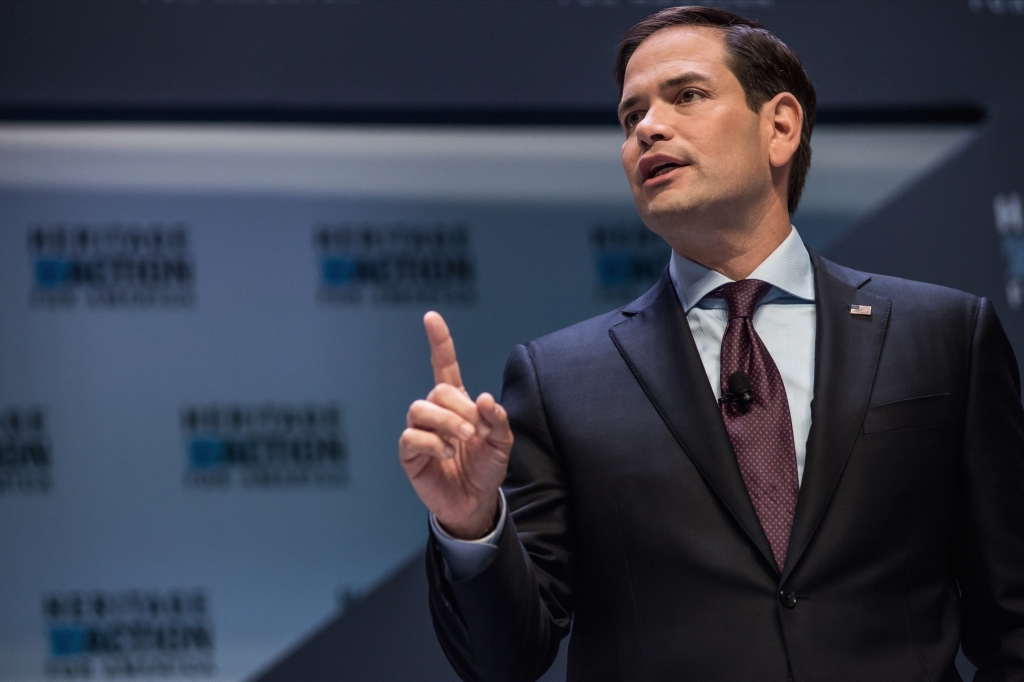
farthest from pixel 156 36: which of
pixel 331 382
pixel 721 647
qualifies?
pixel 721 647

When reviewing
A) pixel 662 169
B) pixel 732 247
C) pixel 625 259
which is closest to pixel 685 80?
pixel 662 169

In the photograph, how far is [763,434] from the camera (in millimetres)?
1597

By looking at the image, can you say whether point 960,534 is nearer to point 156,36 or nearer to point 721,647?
point 721,647

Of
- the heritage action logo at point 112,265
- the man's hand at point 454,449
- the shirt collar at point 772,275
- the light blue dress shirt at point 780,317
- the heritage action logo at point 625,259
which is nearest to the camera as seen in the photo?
the man's hand at point 454,449

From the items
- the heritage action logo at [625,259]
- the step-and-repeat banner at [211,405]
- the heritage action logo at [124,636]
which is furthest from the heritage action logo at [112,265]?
the heritage action logo at [625,259]

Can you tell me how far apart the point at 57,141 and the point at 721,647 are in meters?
2.43

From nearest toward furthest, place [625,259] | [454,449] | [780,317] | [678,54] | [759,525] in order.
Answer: [454,449] < [759,525] < [780,317] < [678,54] < [625,259]

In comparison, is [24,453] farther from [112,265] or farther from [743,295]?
[743,295]

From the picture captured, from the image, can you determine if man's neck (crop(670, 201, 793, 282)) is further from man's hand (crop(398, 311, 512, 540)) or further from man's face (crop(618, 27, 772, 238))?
man's hand (crop(398, 311, 512, 540))

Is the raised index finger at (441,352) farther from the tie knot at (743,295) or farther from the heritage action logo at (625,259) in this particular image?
the heritage action logo at (625,259)

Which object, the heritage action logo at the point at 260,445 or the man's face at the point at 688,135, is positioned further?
the heritage action logo at the point at 260,445

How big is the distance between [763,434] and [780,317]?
231 millimetres

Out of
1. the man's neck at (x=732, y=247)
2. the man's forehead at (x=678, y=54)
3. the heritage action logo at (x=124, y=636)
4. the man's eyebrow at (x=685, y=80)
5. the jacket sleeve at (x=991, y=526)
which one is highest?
the man's forehead at (x=678, y=54)

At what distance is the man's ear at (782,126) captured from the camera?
74.0 inches
